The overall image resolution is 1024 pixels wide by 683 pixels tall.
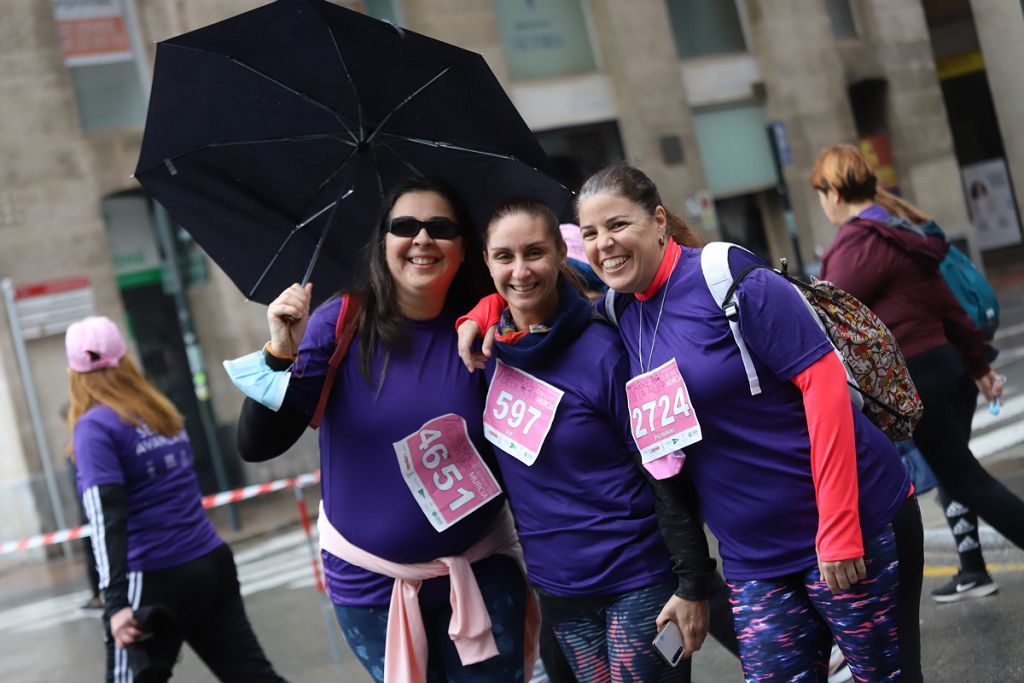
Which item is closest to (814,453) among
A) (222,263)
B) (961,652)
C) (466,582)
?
(466,582)

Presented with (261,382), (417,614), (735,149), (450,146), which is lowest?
(417,614)

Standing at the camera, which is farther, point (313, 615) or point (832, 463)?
point (313, 615)

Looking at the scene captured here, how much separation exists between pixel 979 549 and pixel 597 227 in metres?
3.42

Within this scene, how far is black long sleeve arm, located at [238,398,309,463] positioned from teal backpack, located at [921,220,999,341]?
3.29 metres

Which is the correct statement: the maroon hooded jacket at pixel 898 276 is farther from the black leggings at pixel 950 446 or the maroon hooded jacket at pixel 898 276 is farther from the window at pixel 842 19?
the window at pixel 842 19

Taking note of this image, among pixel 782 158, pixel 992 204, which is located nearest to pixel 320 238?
pixel 782 158

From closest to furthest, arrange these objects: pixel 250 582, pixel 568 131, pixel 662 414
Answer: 1. pixel 662 414
2. pixel 250 582
3. pixel 568 131

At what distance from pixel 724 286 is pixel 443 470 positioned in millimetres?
916

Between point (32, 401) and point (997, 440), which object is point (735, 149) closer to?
point (32, 401)

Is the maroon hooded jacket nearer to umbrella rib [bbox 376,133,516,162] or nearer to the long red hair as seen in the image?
the long red hair

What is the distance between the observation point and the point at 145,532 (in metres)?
4.63

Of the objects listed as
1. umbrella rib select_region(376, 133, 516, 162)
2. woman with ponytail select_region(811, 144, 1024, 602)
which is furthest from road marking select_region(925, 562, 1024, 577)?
umbrella rib select_region(376, 133, 516, 162)

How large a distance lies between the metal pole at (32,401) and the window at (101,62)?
2770mm

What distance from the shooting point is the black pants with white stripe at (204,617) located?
452 cm
